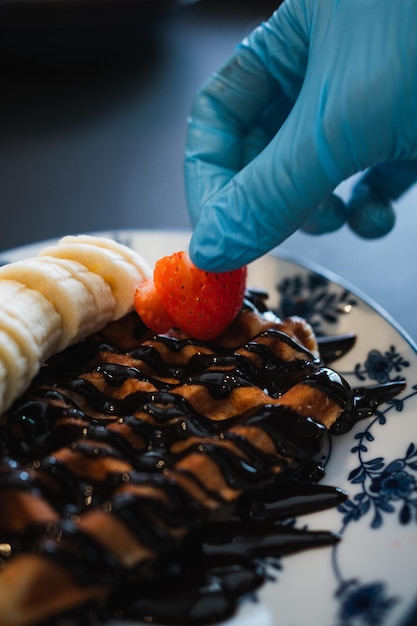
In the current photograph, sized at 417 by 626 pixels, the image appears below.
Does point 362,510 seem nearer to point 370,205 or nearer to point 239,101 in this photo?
point 370,205

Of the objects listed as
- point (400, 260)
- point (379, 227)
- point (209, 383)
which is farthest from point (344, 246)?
point (209, 383)

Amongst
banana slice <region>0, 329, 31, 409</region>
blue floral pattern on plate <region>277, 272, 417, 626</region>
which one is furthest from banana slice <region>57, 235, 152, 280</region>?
blue floral pattern on plate <region>277, 272, 417, 626</region>

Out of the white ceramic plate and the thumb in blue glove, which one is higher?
the thumb in blue glove

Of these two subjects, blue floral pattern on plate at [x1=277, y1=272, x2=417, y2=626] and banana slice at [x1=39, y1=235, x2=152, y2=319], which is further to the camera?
banana slice at [x1=39, y1=235, x2=152, y2=319]

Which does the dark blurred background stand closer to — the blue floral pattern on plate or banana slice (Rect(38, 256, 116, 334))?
the blue floral pattern on plate

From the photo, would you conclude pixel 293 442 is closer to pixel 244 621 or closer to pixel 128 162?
pixel 244 621

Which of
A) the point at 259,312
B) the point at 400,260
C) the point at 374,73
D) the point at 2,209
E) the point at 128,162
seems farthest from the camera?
the point at 128,162

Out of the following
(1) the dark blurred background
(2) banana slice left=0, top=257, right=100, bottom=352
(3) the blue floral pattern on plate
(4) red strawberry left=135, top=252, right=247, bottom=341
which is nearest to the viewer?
(3) the blue floral pattern on plate
